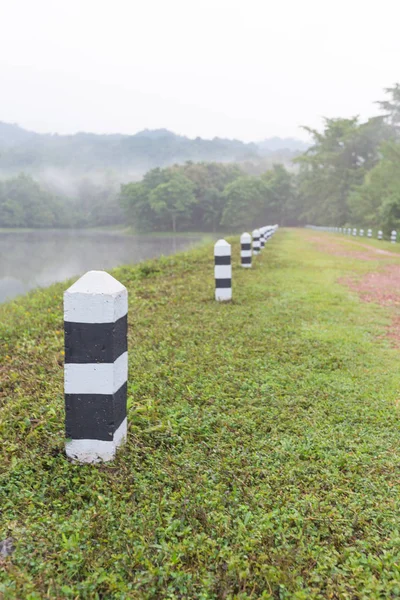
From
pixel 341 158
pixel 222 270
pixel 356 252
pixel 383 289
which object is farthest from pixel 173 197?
pixel 222 270

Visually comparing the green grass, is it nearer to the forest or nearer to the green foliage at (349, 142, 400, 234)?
the green foliage at (349, 142, 400, 234)

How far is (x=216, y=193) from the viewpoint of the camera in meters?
87.5

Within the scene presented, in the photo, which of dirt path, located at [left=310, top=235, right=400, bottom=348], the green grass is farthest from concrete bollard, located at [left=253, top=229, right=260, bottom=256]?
the green grass

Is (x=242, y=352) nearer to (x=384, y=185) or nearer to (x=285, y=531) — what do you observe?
(x=285, y=531)

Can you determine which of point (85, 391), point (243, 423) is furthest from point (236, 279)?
point (85, 391)

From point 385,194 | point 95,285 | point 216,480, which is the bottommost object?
point 216,480

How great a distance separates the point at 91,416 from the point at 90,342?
0.43 metres

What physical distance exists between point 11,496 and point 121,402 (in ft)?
2.44

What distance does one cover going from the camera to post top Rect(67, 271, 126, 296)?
255cm

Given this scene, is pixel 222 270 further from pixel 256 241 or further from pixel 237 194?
pixel 237 194

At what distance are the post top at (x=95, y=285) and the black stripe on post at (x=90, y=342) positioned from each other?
7.0 inches

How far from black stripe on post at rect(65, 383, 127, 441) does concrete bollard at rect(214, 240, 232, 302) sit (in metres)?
4.74

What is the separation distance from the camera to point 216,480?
2545 millimetres

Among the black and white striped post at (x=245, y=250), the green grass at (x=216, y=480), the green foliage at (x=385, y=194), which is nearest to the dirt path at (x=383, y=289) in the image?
the green grass at (x=216, y=480)
